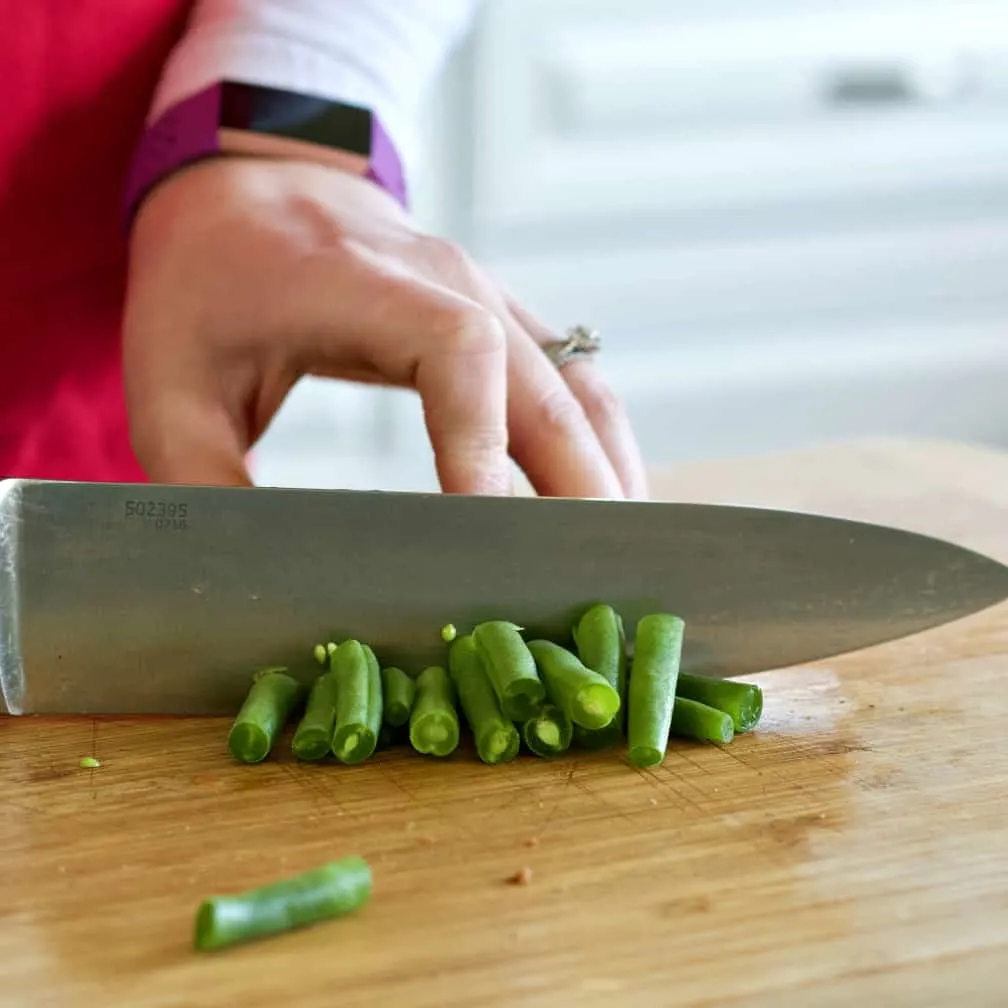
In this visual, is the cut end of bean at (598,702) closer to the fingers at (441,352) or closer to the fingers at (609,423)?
the fingers at (441,352)

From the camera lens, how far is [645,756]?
4.69 feet

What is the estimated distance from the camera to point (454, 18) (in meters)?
2.26

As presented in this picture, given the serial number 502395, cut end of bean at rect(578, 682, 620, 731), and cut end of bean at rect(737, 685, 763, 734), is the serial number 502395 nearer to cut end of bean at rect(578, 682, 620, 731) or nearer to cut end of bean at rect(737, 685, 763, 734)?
cut end of bean at rect(578, 682, 620, 731)

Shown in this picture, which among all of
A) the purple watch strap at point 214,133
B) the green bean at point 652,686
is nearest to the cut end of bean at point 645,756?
the green bean at point 652,686

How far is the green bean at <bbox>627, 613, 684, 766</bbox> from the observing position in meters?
1.43

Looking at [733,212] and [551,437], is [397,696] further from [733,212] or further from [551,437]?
[733,212]

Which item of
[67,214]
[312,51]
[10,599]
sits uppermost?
[312,51]

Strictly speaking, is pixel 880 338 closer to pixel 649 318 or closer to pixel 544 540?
pixel 649 318

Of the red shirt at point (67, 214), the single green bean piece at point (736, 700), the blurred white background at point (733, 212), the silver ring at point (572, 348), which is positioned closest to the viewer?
the single green bean piece at point (736, 700)

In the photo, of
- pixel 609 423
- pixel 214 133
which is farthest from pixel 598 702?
pixel 214 133

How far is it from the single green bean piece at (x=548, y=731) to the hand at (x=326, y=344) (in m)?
0.33

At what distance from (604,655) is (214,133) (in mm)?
913

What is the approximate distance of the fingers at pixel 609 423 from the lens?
1.88 metres

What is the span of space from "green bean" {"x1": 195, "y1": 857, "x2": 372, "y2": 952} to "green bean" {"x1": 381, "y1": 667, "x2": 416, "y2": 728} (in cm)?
28
